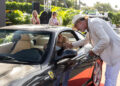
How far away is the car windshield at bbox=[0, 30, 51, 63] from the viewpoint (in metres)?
3.23

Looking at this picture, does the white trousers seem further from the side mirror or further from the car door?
the side mirror

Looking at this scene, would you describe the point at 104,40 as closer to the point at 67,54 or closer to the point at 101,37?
the point at 101,37

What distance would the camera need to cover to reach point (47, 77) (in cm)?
273

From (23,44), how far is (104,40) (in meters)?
1.32

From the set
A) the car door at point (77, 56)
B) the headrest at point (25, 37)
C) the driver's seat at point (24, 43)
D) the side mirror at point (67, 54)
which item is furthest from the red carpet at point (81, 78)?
the headrest at point (25, 37)

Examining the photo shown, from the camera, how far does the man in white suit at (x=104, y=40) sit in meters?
3.39

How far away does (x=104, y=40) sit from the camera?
3.37m

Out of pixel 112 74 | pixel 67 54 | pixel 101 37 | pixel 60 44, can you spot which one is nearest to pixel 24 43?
pixel 60 44

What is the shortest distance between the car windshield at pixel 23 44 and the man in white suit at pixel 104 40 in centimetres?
57

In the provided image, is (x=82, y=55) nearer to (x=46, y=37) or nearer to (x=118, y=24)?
(x=46, y=37)

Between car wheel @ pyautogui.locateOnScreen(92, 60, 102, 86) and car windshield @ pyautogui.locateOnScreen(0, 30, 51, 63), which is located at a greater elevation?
car windshield @ pyautogui.locateOnScreen(0, 30, 51, 63)

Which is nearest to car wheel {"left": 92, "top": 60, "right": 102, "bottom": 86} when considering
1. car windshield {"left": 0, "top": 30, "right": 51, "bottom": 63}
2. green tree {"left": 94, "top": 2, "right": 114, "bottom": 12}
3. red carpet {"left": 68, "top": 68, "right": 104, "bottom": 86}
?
red carpet {"left": 68, "top": 68, "right": 104, "bottom": 86}

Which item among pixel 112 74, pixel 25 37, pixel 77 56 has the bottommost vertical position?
pixel 112 74

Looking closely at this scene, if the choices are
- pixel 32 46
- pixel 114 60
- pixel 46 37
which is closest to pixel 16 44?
pixel 32 46
